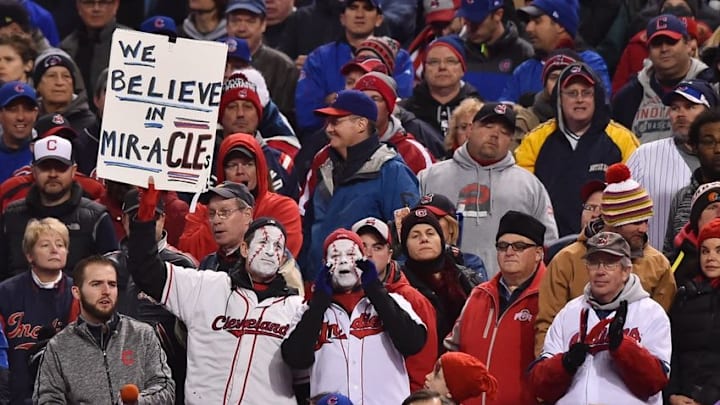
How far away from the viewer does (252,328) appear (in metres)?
12.3

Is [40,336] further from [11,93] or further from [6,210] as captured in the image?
[11,93]

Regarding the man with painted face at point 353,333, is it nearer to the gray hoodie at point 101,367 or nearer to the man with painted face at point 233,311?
the man with painted face at point 233,311

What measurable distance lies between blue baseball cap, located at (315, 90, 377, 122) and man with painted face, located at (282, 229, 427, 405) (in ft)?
7.05

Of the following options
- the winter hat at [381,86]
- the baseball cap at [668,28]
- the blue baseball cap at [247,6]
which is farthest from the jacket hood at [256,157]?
the blue baseball cap at [247,6]

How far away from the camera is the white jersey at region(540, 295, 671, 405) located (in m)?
11.9

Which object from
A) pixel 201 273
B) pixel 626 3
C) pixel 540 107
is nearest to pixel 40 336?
pixel 201 273

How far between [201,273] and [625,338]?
99.8 inches

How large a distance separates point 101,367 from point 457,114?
4476 millimetres

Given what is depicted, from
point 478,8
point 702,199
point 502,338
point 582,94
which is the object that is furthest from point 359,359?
point 478,8

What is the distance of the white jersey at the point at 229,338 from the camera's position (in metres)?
12.2

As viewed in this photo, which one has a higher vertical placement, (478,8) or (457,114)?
(478,8)

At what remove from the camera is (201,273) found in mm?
12492

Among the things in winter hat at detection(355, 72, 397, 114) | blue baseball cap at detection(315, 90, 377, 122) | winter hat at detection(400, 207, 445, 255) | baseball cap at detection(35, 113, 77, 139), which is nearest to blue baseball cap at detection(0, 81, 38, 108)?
baseball cap at detection(35, 113, 77, 139)

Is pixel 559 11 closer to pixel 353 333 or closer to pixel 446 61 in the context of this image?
pixel 446 61
